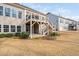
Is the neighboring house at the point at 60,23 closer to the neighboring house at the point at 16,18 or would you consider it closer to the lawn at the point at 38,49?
the neighboring house at the point at 16,18

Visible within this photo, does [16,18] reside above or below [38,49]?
above

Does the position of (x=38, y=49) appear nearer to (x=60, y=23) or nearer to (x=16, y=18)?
(x=16, y=18)

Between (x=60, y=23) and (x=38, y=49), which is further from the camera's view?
(x=60, y=23)

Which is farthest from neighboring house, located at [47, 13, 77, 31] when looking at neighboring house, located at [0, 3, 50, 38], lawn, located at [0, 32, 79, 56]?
lawn, located at [0, 32, 79, 56]

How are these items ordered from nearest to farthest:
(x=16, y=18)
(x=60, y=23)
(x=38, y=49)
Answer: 1. (x=38, y=49)
2. (x=16, y=18)
3. (x=60, y=23)

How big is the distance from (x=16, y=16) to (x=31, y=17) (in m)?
1.28

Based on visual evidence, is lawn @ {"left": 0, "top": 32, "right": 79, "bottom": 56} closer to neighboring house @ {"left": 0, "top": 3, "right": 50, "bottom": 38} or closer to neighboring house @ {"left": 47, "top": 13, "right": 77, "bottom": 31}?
neighboring house @ {"left": 0, "top": 3, "right": 50, "bottom": 38}

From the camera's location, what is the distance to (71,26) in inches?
815

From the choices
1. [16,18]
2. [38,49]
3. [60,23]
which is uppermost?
[16,18]

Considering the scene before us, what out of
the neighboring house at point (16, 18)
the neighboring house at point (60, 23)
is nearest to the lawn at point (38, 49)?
the neighboring house at point (16, 18)

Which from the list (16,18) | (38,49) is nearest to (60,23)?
(16,18)

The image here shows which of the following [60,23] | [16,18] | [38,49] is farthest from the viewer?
[60,23]

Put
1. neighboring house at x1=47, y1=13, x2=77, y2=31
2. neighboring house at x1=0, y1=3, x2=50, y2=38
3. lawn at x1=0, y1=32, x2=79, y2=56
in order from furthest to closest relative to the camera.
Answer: neighboring house at x1=47, y1=13, x2=77, y2=31 → neighboring house at x1=0, y1=3, x2=50, y2=38 → lawn at x1=0, y1=32, x2=79, y2=56

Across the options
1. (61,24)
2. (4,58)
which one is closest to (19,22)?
(4,58)
